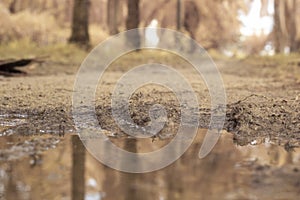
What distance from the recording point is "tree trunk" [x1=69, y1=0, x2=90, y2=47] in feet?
39.9

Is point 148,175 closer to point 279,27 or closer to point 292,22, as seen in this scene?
point 279,27

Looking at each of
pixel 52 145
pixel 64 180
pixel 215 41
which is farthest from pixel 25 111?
pixel 215 41

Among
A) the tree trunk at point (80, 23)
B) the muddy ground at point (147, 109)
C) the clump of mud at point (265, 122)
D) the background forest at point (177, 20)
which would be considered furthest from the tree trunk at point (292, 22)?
the clump of mud at point (265, 122)

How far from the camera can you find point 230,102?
16.3 ft

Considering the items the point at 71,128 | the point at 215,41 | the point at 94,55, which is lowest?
the point at 71,128

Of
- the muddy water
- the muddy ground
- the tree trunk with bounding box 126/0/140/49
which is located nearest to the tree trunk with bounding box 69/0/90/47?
the tree trunk with bounding box 126/0/140/49

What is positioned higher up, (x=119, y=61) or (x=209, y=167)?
(x=119, y=61)

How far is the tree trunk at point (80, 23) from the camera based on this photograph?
39.9ft

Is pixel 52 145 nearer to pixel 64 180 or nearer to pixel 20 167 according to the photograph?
pixel 20 167

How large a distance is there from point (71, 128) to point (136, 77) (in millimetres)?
3827

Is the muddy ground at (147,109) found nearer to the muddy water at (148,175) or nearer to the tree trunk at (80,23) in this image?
the muddy water at (148,175)

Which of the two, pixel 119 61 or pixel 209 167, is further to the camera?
pixel 119 61

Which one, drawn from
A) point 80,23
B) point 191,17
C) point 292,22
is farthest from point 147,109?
point 191,17

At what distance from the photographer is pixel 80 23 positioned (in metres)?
12.2
